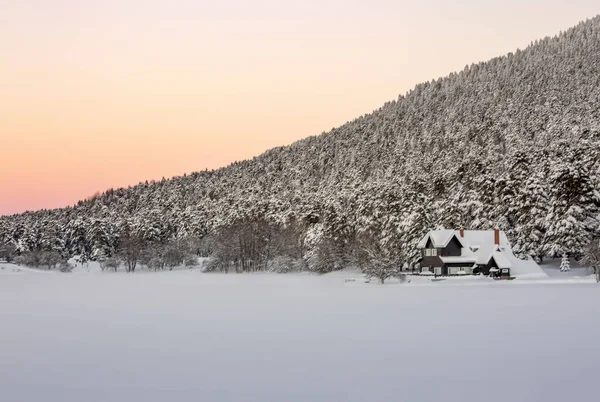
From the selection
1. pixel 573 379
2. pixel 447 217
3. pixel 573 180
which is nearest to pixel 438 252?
pixel 447 217

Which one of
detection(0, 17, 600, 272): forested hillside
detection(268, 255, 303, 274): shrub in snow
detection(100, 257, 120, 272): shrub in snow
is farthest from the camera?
detection(100, 257, 120, 272): shrub in snow

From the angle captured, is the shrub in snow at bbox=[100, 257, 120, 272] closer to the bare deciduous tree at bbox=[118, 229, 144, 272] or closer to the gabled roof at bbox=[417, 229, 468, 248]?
the bare deciduous tree at bbox=[118, 229, 144, 272]

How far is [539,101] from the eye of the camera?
182 metres

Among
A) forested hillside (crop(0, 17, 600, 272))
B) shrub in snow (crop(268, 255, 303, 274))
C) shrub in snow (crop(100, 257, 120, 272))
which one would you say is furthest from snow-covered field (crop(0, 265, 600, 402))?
shrub in snow (crop(100, 257, 120, 272))

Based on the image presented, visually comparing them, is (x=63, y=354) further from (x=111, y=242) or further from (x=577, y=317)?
(x=111, y=242)

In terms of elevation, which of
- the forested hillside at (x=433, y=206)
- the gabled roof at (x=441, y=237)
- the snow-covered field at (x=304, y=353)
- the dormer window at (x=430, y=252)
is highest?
the forested hillside at (x=433, y=206)

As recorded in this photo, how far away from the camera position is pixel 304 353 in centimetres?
1845

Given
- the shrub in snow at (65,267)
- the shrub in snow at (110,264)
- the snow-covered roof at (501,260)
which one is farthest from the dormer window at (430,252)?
the shrub in snow at (65,267)

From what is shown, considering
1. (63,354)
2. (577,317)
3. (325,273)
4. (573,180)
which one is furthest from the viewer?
(325,273)

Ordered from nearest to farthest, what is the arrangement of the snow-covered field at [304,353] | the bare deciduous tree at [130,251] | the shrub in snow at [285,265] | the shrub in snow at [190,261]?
1. the snow-covered field at [304,353]
2. the shrub in snow at [285,265]
3. the bare deciduous tree at [130,251]
4. the shrub in snow at [190,261]

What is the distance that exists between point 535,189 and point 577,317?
162 ft

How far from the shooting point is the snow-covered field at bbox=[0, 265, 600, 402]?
13664 mm

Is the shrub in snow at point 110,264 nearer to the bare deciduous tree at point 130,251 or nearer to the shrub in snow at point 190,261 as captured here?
the bare deciduous tree at point 130,251

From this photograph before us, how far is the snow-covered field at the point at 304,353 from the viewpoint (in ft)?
44.8
